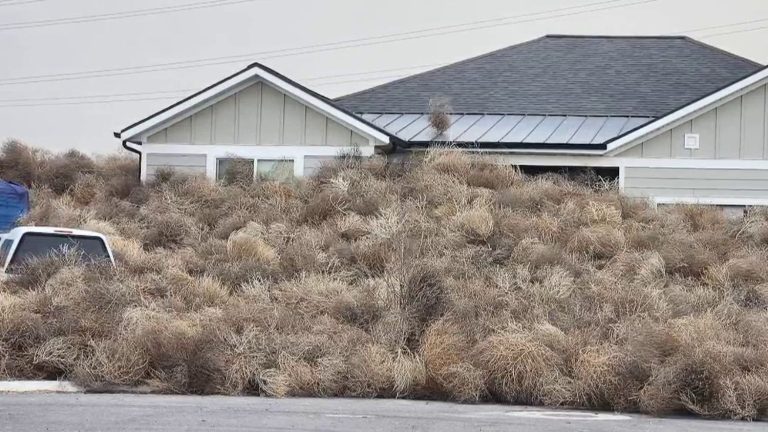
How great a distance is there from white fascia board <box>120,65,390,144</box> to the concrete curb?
10.8 m

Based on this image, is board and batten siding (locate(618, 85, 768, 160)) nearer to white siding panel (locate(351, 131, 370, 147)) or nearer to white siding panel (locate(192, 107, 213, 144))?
white siding panel (locate(351, 131, 370, 147))

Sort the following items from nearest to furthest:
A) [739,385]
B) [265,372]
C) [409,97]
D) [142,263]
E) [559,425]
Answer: [559,425], [739,385], [265,372], [142,263], [409,97]

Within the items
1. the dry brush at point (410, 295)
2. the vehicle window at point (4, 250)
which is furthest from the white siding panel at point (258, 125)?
the vehicle window at point (4, 250)

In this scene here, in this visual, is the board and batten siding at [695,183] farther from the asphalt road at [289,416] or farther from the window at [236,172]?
the asphalt road at [289,416]

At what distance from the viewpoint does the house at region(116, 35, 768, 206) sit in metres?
20.7

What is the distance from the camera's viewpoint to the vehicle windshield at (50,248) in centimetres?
1462

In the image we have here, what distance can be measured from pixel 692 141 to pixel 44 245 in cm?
1343

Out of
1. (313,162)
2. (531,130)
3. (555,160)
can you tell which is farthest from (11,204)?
(555,160)

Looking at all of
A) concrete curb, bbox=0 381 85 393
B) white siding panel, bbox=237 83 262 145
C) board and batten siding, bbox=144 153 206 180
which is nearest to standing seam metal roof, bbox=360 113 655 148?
white siding panel, bbox=237 83 262 145

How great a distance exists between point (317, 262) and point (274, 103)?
665 centimetres

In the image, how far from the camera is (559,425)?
369 inches

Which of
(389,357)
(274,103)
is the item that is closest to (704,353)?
(389,357)

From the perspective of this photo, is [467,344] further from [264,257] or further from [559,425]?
[264,257]

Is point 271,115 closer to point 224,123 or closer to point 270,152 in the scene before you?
point 270,152
